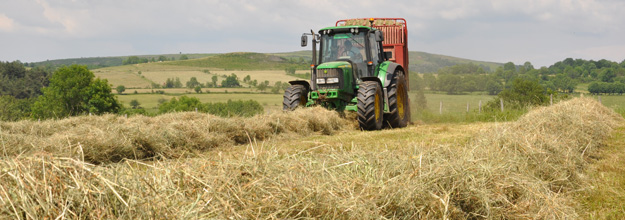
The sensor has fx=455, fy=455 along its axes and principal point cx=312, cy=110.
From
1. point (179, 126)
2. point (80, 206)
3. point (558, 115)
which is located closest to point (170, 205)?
point (80, 206)

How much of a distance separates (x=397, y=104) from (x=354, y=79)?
4.48 feet

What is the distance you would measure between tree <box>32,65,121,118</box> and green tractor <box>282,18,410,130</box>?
3866 cm

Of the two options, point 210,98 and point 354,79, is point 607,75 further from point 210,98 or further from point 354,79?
point 354,79

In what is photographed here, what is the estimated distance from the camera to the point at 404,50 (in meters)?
13.6

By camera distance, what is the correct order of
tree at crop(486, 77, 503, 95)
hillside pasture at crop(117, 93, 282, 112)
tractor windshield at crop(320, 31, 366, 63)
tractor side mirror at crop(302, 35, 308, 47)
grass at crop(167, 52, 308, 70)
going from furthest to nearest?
grass at crop(167, 52, 308, 70) → hillside pasture at crop(117, 93, 282, 112) → tree at crop(486, 77, 503, 95) → tractor windshield at crop(320, 31, 366, 63) → tractor side mirror at crop(302, 35, 308, 47)

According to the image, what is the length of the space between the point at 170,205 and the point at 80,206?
39cm

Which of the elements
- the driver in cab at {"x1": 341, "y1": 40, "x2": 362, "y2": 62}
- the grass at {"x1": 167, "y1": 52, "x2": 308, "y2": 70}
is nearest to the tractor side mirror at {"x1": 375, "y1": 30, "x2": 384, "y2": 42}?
the driver in cab at {"x1": 341, "y1": 40, "x2": 362, "y2": 62}

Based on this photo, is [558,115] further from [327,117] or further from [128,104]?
[128,104]

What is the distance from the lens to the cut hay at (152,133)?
19.9ft

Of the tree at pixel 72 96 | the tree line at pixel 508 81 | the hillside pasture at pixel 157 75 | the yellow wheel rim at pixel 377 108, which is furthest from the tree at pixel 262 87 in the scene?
the yellow wheel rim at pixel 377 108

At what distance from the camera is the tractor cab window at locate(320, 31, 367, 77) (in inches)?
444

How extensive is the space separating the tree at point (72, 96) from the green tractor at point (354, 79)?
127 feet

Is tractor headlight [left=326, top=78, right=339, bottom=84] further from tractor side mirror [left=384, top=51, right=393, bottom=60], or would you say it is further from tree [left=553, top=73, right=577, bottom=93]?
tree [left=553, top=73, right=577, bottom=93]

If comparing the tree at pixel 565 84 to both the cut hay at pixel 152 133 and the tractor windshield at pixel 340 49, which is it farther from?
the cut hay at pixel 152 133
